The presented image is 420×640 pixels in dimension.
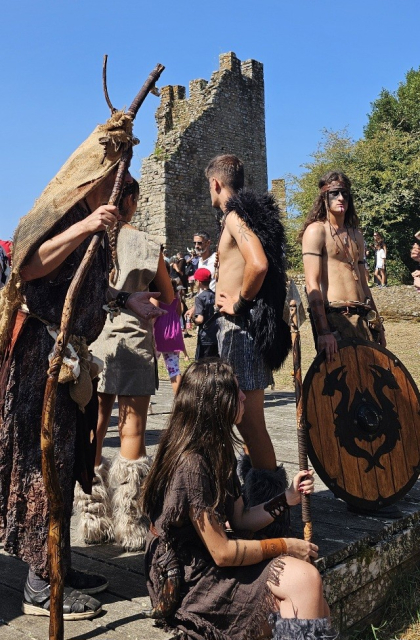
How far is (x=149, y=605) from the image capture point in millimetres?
2893

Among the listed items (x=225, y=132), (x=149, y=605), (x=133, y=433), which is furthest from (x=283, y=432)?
(x=225, y=132)

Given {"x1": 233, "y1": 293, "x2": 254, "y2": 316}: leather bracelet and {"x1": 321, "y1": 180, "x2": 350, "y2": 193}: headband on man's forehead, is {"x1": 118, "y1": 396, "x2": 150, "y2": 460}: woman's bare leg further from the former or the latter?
{"x1": 321, "y1": 180, "x2": 350, "y2": 193}: headband on man's forehead

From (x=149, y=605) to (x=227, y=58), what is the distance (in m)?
33.1

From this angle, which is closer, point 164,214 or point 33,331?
point 33,331

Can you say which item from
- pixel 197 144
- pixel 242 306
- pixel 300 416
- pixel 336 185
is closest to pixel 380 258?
pixel 197 144

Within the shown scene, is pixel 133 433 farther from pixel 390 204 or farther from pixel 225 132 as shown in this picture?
pixel 225 132

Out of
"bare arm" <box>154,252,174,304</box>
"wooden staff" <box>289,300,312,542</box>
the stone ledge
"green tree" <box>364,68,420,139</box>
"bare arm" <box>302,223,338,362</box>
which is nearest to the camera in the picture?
"wooden staff" <box>289,300,312,542</box>

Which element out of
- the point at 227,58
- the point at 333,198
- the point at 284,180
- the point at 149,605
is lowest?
the point at 149,605

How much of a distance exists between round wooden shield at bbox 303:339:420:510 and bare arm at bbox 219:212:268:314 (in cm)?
64

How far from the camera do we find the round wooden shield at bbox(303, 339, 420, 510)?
3.92m

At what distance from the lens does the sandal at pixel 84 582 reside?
9.73ft

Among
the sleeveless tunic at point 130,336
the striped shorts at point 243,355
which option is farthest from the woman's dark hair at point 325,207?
the sleeveless tunic at point 130,336

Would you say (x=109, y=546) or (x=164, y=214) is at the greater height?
(x=164, y=214)

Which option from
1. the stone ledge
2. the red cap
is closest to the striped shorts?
the stone ledge
